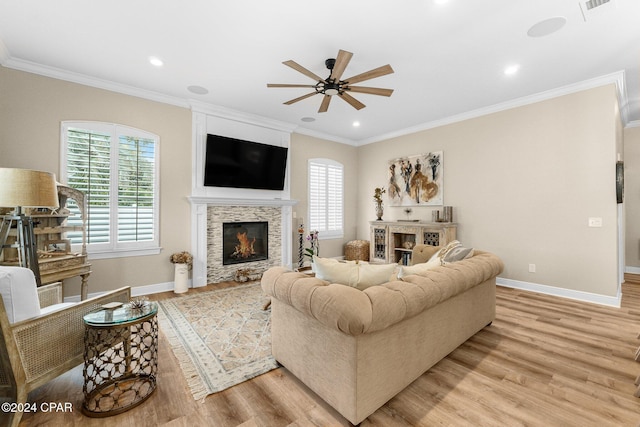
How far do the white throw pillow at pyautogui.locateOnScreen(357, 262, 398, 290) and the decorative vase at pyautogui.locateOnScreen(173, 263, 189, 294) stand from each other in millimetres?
3381

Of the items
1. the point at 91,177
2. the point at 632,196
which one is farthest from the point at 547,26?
the point at 91,177

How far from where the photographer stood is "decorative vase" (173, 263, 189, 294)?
429cm

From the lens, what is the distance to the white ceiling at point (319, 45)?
8.17 ft

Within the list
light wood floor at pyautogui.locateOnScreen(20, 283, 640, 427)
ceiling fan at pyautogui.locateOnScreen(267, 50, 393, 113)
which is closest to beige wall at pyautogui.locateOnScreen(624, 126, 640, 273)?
light wood floor at pyautogui.locateOnScreen(20, 283, 640, 427)

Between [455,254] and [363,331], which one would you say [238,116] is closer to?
[455,254]

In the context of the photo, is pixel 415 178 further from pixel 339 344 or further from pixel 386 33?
pixel 339 344

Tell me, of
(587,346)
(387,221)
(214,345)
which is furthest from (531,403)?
(387,221)

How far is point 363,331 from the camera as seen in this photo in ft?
4.93

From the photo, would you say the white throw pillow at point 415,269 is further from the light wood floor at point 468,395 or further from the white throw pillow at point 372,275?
the light wood floor at point 468,395

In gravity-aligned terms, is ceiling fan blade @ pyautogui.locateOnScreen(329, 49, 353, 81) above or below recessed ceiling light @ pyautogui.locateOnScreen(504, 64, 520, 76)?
below

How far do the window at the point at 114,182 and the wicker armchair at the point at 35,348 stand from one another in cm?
233

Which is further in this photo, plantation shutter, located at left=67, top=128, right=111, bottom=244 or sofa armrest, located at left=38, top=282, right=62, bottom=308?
plantation shutter, located at left=67, top=128, right=111, bottom=244

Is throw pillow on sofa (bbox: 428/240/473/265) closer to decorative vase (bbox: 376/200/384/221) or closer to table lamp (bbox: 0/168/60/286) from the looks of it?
decorative vase (bbox: 376/200/384/221)

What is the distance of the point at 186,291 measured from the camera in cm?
433
